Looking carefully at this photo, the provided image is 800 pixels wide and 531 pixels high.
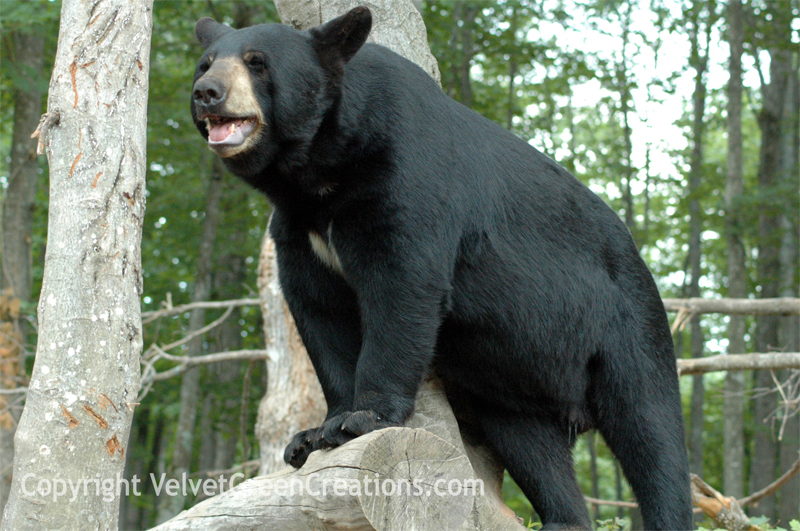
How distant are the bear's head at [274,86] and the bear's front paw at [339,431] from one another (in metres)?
1.07

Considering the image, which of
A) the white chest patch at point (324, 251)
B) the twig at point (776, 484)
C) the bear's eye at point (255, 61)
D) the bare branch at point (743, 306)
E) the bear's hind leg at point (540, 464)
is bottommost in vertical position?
the twig at point (776, 484)

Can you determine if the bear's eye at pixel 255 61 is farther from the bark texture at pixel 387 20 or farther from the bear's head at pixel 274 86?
the bark texture at pixel 387 20

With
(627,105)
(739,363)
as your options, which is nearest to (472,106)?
(627,105)

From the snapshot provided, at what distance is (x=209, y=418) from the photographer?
15.1 metres

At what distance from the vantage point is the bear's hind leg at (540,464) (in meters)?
3.41

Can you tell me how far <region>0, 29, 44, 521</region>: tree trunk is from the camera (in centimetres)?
998

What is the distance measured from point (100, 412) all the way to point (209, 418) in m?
13.1

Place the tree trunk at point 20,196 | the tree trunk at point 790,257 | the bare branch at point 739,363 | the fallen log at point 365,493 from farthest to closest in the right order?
the tree trunk at point 790,257 < the tree trunk at point 20,196 < the bare branch at point 739,363 < the fallen log at point 365,493

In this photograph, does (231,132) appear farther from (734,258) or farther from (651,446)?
(734,258)

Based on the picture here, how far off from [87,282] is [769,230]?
14666 mm

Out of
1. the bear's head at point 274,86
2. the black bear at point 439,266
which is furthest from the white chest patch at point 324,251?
the bear's head at point 274,86

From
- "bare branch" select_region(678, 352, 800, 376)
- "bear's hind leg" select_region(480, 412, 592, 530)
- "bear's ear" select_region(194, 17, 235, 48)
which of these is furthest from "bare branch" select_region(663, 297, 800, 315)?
"bear's ear" select_region(194, 17, 235, 48)

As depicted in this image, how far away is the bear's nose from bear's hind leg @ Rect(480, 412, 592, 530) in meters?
1.85

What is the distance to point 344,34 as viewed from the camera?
3.04 m
